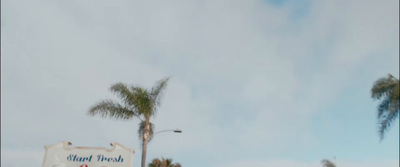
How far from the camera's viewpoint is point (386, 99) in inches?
621

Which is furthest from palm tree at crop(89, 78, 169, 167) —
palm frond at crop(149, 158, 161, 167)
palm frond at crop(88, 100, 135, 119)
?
palm frond at crop(149, 158, 161, 167)

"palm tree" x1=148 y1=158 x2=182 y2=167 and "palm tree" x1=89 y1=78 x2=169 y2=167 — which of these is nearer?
"palm tree" x1=89 y1=78 x2=169 y2=167

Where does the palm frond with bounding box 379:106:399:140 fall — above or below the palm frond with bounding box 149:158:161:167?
below

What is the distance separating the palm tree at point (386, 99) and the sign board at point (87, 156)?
13647mm

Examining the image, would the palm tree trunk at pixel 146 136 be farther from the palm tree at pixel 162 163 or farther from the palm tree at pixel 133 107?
the palm tree at pixel 162 163

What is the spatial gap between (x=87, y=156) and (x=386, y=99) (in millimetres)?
16562

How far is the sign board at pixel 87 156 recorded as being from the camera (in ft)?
55.5

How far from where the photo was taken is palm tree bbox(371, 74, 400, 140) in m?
15.4

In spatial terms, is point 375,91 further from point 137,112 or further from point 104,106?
point 104,106

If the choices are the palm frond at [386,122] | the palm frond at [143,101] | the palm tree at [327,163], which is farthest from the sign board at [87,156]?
the palm tree at [327,163]

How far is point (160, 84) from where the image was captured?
19344 millimetres

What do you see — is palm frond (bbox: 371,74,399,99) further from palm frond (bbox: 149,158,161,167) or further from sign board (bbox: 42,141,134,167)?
palm frond (bbox: 149,158,161,167)

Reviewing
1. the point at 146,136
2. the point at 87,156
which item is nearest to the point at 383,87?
the point at 146,136

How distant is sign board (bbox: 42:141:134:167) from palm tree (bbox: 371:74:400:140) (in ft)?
44.8
